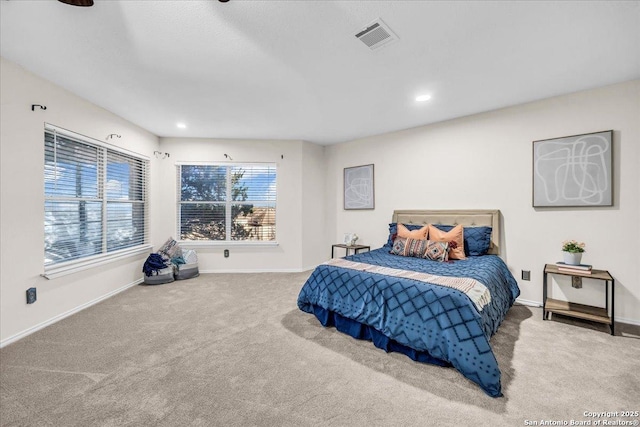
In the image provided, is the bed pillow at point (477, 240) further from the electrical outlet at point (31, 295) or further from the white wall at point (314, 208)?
the electrical outlet at point (31, 295)

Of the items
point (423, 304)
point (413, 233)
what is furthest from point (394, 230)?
point (423, 304)

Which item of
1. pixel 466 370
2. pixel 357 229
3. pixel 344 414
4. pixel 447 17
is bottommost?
pixel 344 414

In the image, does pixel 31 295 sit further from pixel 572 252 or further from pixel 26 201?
pixel 572 252

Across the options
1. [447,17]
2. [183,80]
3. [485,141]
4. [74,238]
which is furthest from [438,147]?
[74,238]

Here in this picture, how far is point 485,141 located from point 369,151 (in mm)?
1837

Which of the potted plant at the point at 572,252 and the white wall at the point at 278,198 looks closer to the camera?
the potted plant at the point at 572,252

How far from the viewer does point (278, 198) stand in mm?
5070

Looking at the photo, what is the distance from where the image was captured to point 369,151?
4.89 m

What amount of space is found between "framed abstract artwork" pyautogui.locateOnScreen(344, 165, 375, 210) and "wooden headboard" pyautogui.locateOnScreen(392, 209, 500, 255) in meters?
0.63

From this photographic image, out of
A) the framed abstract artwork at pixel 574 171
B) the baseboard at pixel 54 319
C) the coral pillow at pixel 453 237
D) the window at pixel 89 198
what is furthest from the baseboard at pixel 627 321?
the window at pixel 89 198

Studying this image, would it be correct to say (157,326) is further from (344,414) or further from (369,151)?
(369,151)

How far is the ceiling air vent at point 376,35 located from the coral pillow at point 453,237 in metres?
2.36

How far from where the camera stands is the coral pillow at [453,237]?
3.28m

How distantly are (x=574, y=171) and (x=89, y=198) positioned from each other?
227 inches
